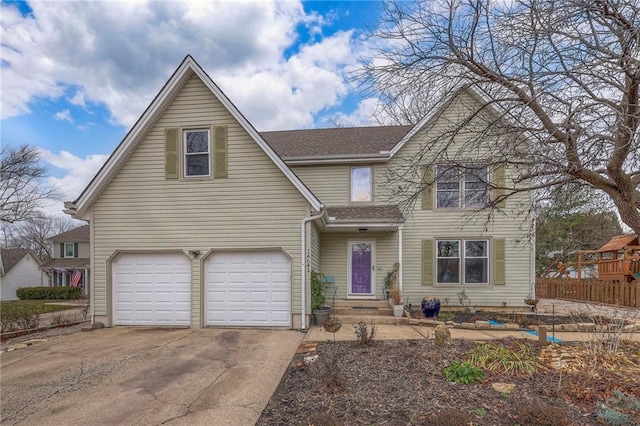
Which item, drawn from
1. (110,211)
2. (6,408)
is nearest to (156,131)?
(110,211)

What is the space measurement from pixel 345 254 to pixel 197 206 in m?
5.17

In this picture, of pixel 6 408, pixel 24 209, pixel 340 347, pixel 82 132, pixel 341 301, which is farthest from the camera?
pixel 24 209

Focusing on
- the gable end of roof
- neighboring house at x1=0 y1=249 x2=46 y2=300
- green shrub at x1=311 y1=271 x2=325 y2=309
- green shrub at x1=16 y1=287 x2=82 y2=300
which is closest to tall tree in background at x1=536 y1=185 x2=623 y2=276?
green shrub at x1=311 y1=271 x2=325 y2=309

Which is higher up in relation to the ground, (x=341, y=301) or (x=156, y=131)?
(x=156, y=131)

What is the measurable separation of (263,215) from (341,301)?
4.29m

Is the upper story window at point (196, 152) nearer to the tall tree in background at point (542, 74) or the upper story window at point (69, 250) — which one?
the tall tree in background at point (542, 74)

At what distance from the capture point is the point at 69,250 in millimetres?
30344

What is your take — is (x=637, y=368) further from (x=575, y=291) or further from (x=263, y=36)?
(x=575, y=291)

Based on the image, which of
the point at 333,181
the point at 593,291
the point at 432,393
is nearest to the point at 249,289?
the point at 333,181

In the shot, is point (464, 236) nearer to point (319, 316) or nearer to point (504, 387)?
point (319, 316)

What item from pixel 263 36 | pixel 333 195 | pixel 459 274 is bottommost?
pixel 459 274

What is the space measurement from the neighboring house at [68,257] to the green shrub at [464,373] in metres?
32.1

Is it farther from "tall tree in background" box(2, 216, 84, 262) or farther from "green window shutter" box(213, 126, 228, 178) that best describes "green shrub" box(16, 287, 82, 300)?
"green window shutter" box(213, 126, 228, 178)

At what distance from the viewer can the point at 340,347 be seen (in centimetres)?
666
